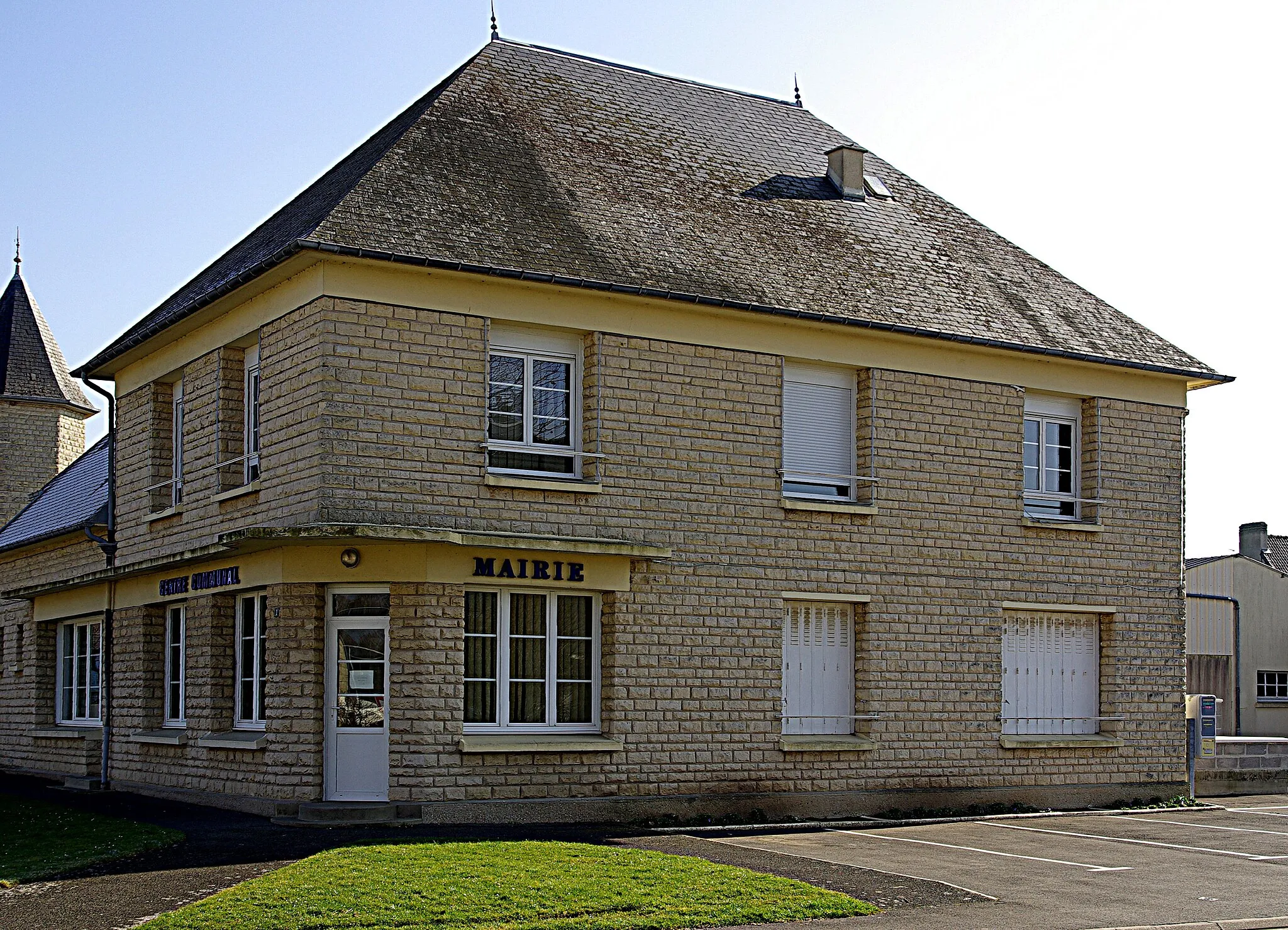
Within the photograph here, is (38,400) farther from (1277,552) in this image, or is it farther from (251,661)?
(1277,552)

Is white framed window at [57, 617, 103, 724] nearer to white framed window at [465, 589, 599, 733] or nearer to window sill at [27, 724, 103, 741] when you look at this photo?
window sill at [27, 724, 103, 741]

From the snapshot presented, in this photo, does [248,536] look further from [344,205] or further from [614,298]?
[614,298]

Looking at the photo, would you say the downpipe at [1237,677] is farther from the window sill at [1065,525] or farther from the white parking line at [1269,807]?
the window sill at [1065,525]

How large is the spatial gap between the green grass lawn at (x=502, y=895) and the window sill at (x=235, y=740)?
4.12 m

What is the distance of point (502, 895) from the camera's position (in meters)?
11.5

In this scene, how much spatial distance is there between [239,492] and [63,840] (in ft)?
16.1

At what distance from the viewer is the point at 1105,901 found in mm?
12500

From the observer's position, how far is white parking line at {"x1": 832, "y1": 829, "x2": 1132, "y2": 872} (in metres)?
14.5

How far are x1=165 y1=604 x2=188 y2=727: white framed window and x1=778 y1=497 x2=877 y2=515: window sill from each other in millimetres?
8043

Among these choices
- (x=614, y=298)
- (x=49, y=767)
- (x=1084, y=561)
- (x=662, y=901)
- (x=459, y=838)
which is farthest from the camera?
(x=49, y=767)

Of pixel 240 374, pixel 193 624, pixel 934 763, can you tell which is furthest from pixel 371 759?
pixel 934 763

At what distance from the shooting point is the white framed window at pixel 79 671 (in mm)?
24391

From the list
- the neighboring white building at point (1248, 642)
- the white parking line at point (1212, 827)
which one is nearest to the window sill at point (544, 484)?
the white parking line at point (1212, 827)

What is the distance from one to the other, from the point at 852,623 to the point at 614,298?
5.21 metres
